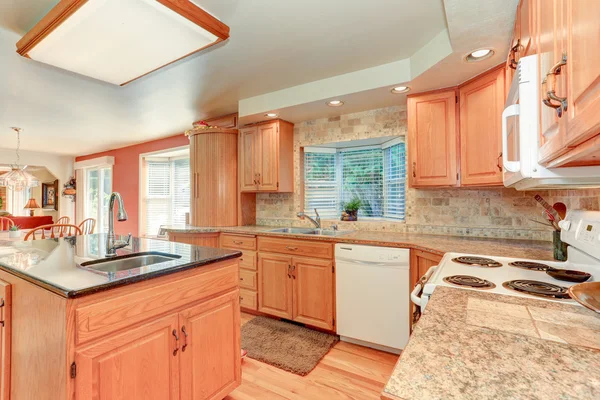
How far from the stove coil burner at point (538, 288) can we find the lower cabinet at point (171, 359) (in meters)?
1.36

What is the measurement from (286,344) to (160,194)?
13.1 ft

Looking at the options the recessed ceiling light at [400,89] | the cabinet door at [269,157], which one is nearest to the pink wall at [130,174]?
the cabinet door at [269,157]

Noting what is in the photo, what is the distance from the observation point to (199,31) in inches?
62.5

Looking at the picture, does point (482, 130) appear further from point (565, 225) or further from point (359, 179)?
point (359, 179)

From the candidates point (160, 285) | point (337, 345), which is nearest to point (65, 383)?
point (160, 285)

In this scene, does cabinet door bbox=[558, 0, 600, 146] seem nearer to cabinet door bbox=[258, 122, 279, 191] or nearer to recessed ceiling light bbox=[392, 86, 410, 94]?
recessed ceiling light bbox=[392, 86, 410, 94]

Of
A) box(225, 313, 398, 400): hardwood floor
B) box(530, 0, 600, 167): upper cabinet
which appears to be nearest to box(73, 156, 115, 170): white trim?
box(225, 313, 398, 400): hardwood floor

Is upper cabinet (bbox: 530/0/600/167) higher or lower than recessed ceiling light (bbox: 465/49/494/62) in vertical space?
lower

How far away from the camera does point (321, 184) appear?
11.4 feet

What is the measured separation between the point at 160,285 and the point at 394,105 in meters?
2.57

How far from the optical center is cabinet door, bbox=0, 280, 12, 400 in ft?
4.68

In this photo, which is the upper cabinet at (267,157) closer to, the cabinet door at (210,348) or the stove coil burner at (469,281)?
the cabinet door at (210,348)

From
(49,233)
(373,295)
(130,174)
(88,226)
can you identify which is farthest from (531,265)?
(88,226)

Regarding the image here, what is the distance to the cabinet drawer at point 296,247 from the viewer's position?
2.60 m
